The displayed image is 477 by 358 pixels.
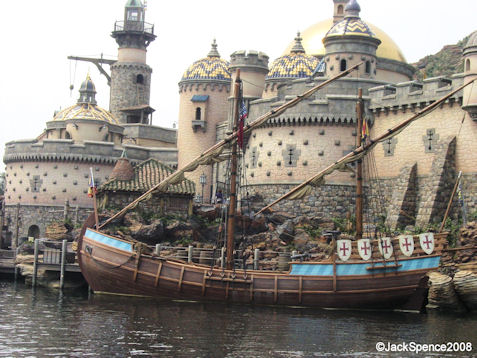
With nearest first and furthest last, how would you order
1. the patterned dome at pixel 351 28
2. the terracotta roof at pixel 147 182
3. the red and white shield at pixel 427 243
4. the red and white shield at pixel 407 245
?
the red and white shield at pixel 427 243
the red and white shield at pixel 407 245
the terracotta roof at pixel 147 182
the patterned dome at pixel 351 28

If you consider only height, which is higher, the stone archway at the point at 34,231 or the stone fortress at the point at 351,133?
the stone fortress at the point at 351,133

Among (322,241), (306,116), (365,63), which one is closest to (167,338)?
(322,241)

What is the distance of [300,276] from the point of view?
4256 cm

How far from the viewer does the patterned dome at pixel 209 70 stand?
229 feet

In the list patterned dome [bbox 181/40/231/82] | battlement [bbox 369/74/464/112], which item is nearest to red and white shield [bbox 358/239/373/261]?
battlement [bbox 369/74/464/112]

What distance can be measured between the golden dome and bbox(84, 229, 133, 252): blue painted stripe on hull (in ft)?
89.9

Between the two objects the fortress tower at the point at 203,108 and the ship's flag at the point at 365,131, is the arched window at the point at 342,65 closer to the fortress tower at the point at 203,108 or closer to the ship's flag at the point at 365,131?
the fortress tower at the point at 203,108

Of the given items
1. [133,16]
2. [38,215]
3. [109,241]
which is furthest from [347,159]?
[133,16]

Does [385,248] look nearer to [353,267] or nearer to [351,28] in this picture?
[353,267]

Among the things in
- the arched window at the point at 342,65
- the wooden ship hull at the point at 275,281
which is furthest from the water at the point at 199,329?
the arched window at the point at 342,65

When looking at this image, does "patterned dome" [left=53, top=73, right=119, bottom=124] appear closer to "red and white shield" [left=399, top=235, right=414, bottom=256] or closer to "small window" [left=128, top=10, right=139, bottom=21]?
"small window" [left=128, top=10, right=139, bottom=21]

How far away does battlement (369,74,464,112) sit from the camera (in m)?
53.1

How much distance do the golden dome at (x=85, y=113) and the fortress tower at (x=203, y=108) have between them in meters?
7.62

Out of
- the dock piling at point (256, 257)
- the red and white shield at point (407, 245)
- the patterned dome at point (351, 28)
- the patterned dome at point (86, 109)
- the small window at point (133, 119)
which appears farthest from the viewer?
the small window at point (133, 119)
